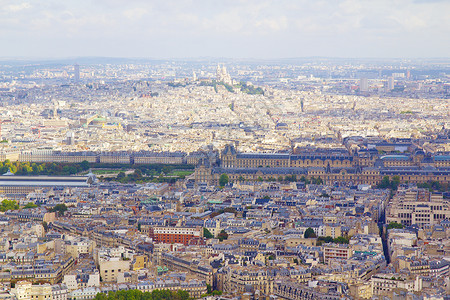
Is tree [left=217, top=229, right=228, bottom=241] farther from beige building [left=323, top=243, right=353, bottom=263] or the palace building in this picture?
the palace building

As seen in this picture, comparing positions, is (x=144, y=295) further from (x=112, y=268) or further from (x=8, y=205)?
(x=8, y=205)

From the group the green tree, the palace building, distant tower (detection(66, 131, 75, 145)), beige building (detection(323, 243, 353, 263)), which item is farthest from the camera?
distant tower (detection(66, 131, 75, 145))

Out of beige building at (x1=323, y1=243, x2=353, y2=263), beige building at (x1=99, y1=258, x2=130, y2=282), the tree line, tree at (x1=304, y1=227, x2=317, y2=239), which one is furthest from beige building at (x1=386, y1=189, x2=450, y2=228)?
the tree line

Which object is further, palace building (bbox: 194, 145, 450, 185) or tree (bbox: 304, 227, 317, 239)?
palace building (bbox: 194, 145, 450, 185)

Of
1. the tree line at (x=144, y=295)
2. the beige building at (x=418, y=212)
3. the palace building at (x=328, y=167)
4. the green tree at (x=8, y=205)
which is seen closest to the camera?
the tree line at (x=144, y=295)

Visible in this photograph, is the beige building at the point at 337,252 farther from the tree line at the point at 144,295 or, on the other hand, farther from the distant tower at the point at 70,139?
the distant tower at the point at 70,139

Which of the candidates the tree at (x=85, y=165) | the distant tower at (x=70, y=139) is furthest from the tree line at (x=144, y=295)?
the distant tower at (x=70, y=139)

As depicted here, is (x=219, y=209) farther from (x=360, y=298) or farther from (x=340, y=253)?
(x=360, y=298)

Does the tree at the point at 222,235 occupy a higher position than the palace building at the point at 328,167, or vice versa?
the tree at the point at 222,235

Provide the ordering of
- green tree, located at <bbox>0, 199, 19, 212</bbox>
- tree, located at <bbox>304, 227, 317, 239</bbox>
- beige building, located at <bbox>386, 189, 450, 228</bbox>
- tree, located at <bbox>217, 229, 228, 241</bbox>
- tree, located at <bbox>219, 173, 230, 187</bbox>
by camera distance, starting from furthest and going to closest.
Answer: tree, located at <bbox>219, 173, 230, 187</bbox>, green tree, located at <bbox>0, 199, 19, 212</bbox>, beige building, located at <bbox>386, 189, 450, 228</bbox>, tree, located at <bbox>217, 229, 228, 241</bbox>, tree, located at <bbox>304, 227, 317, 239</bbox>

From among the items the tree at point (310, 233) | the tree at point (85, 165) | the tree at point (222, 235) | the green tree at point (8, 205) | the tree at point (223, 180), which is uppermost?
the tree at point (310, 233)

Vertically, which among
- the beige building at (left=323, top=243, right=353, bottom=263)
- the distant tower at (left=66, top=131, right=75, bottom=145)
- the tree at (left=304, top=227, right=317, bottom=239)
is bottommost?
the distant tower at (left=66, top=131, right=75, bottom=145)
